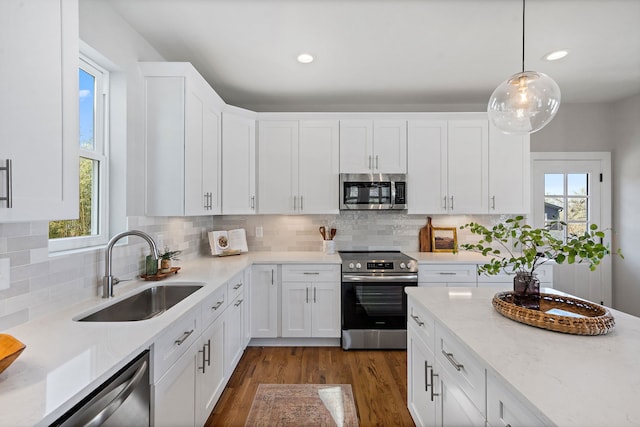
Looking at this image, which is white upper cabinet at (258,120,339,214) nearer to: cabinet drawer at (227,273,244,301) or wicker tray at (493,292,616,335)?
cabinet drawer at (227,273,244,301)

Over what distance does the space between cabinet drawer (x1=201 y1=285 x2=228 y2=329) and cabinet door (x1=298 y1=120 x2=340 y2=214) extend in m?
1.42

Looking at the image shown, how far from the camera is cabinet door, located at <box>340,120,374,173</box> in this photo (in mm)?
3402

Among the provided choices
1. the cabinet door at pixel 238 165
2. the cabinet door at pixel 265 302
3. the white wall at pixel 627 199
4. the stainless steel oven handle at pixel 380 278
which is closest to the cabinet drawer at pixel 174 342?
the cabinet door at pixel 265 302

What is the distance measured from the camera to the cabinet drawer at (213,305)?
185 cm

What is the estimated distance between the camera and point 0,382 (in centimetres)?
88

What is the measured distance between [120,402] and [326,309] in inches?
87.4

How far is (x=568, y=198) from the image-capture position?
12.5 feet

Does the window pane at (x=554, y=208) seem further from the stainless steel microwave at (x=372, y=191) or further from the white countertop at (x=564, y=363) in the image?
the white countertop at (x=564, y=363)

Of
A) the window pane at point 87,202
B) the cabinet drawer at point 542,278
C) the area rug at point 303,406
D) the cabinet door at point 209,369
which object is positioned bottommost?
the area rug at point 303,406

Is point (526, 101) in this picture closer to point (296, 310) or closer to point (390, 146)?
point (390, 146)

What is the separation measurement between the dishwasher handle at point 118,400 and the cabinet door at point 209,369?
590 mm

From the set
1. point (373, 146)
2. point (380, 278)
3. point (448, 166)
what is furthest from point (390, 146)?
point (380, 278)

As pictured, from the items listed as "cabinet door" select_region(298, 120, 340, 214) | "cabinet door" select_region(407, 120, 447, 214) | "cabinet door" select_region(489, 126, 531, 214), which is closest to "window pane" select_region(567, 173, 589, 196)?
"cabinet door" select_region(489, 126, 531, 214)

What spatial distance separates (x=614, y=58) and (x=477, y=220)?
1844mm
